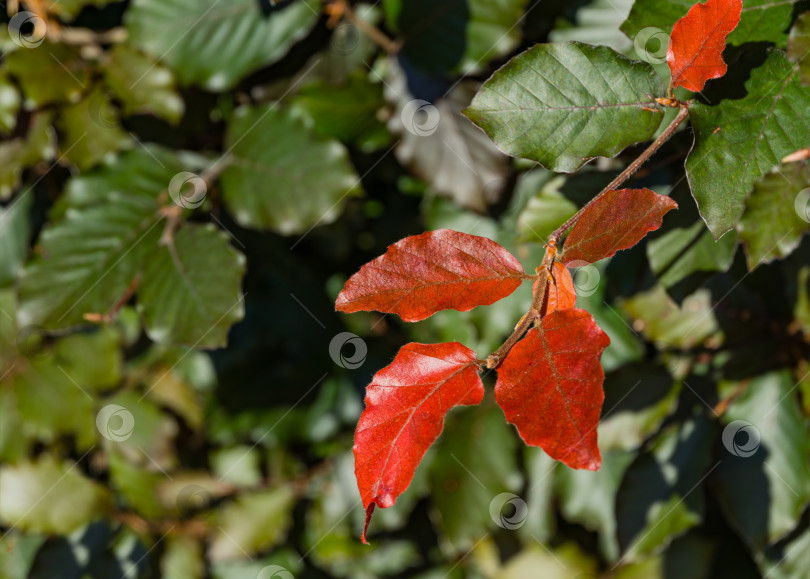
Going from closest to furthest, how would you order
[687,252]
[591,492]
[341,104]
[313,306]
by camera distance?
[687,252], [341,104], [591,492], [313,306]

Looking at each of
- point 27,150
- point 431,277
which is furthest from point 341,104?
point 431,277

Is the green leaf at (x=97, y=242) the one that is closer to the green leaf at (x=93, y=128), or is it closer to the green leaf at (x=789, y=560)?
the green leaf at (x=93, y=128)

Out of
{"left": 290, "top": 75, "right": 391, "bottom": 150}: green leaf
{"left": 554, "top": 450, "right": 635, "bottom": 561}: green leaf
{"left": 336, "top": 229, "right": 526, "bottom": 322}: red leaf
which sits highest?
{"left": 336, "top": 229, "right": 526, "bottom": 322}: red leaf

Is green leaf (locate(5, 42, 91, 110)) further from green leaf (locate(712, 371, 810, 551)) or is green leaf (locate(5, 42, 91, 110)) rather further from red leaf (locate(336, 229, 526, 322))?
green leaf (locate(712, 371, 810, 551))

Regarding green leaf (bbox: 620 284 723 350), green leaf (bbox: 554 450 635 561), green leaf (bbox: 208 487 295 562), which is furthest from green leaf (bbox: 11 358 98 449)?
green leaf (bbox: 620 284 723 350)

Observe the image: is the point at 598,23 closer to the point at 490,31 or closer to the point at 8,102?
the point at 490,31

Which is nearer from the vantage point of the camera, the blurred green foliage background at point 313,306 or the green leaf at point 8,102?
the blurred green foliage background at point 313,306

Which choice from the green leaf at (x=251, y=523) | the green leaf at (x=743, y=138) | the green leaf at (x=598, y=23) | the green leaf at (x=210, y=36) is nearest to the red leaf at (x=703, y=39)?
the green leaf at (x=743, y=138)
